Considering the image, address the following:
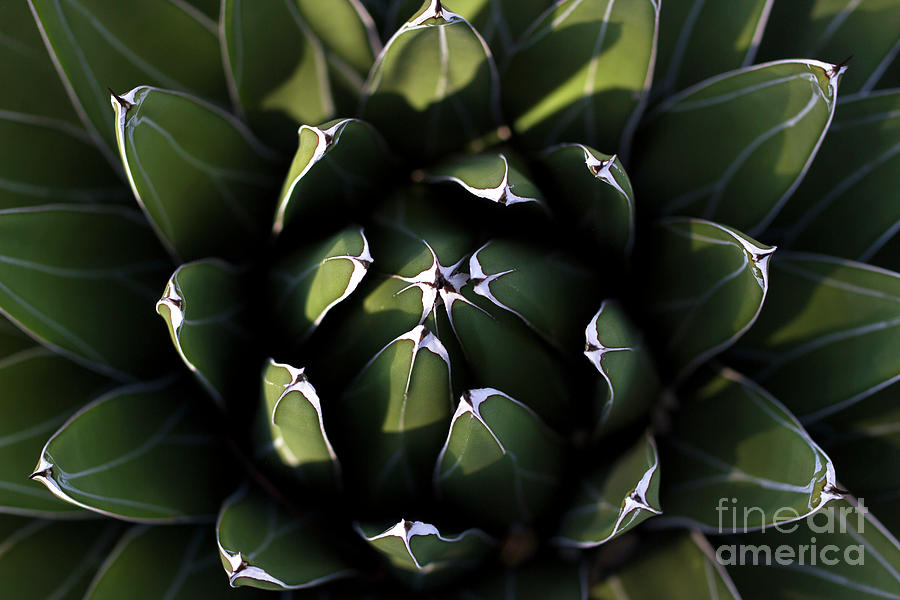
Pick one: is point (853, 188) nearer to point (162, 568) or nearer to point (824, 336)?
point (824, 336)

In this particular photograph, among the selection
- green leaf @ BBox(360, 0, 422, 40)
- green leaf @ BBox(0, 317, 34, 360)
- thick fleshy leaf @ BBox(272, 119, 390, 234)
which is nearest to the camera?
thick fleshy leaf @ BBox(272, 119, 390, 234)

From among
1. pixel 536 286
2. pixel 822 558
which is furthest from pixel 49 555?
pixel 822 558

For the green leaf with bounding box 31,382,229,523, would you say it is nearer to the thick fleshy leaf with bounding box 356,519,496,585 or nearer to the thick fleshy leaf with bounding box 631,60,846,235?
the thick fleshy leaf with bounding box 356,519,496,585

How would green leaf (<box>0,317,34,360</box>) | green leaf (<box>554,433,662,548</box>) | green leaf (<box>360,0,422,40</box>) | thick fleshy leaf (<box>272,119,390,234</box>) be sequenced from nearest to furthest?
green leaf (<box>554,433,662,548</box>) < thick fleshy leaf (<box>272,119,390,234</box>) < green leaf (<box>0,317,34,360</box>) < green leaf (<box>360,0,422,40</box>)

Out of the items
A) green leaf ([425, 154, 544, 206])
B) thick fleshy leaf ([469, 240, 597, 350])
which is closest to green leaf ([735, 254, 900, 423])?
thick fleshy leaf ([469, 240, 597, 350])

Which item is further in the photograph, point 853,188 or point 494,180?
point 853,188

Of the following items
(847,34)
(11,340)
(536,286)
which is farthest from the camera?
(847,34)

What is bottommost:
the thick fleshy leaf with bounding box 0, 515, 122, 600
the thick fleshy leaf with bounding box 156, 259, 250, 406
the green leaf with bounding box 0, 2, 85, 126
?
the thick fleshy leaf with bounding box 0, 515, 122, 600
